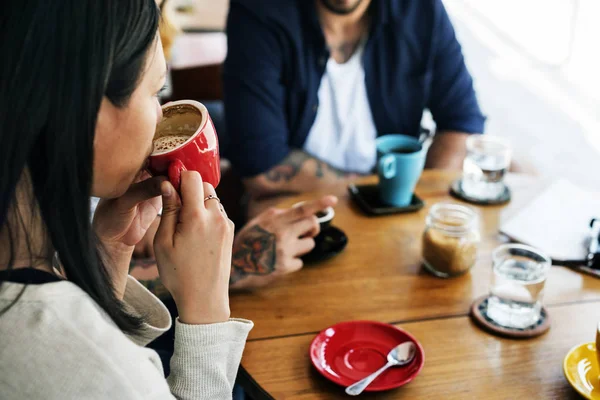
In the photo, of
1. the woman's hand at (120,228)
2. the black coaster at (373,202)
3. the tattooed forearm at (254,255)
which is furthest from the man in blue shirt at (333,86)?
the woman's hand at (120,228)

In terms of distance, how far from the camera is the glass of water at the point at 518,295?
→ 1114mm

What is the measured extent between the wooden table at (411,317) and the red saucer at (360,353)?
0.06ft

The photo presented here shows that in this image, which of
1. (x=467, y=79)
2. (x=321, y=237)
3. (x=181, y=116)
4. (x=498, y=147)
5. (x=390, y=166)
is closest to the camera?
(x=181, y=116)

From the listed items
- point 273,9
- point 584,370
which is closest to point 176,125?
point 584,370

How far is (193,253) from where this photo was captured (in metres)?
0.93

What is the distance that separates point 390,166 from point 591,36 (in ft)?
10.1

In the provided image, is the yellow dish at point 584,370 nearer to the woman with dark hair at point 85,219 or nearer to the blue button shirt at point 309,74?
the woman with dark hair at point 85,219

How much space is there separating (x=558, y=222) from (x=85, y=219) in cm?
104

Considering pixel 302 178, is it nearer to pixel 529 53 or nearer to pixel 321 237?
pixel 321 237

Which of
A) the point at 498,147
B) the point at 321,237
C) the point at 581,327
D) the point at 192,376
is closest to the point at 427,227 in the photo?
the point at 321,237

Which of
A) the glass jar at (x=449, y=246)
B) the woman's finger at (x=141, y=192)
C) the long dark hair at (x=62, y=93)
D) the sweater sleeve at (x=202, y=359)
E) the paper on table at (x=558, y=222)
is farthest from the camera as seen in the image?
the paper on table at (x=558, y=222)

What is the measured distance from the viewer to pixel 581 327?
111 cm

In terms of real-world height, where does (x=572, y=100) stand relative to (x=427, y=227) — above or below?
below

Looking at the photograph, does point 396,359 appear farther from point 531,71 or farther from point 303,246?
point 531,71
